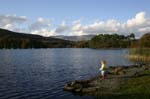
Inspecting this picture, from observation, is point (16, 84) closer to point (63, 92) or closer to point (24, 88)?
point (24, 88)

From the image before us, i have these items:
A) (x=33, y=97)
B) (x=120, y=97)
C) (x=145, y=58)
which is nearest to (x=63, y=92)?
(x=33, y=97)

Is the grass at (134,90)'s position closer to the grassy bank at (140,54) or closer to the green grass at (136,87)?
the green grass at (136,87)

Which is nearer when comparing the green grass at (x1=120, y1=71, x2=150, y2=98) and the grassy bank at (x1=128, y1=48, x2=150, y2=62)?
the green grass at (x1=120, y1=71, x2=150, y2=98)

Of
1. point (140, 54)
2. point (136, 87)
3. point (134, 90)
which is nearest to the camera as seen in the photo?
point (134, 90)

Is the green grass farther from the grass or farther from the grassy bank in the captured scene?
the grassy bank

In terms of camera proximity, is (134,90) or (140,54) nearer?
(134,90)

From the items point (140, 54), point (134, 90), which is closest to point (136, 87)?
point (134, 90)

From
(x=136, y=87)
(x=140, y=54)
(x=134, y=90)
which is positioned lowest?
(x=134, y=90)

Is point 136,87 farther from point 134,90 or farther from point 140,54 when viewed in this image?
point 140,54

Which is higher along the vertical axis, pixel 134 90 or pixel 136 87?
pixel 136 87

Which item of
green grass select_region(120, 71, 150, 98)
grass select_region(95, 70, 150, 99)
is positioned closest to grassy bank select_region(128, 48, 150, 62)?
green grass select_region(120, 71, 150, 98)

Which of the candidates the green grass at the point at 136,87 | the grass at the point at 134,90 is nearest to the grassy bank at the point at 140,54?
the green grass at the point at 136,87

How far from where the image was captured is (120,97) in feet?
104

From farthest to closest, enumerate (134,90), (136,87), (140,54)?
1. (140,54)
2. (136,87)
3. (134,90)
